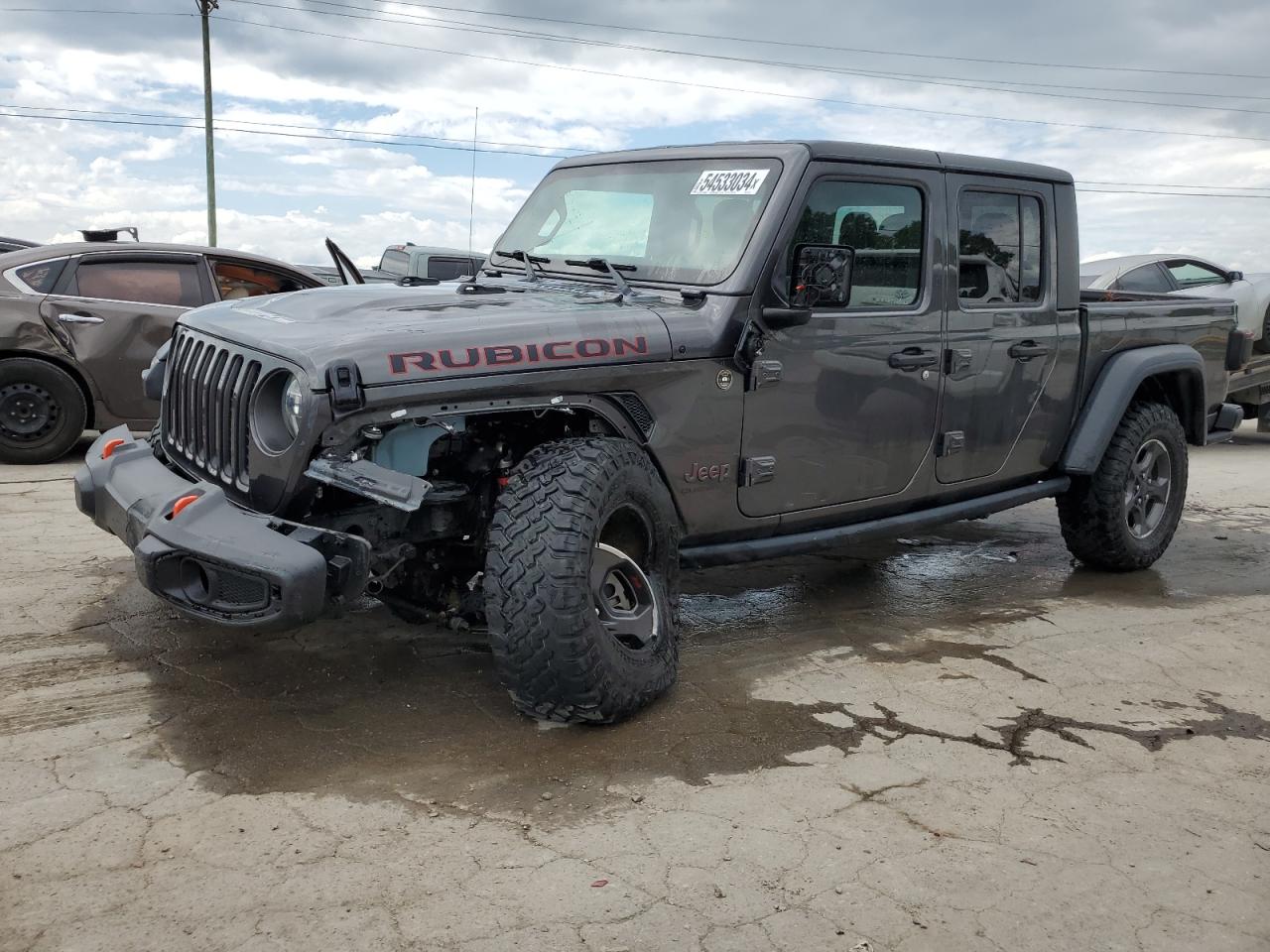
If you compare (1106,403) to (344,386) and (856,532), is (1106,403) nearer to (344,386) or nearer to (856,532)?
(856,532)

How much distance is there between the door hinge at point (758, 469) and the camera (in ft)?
14.4

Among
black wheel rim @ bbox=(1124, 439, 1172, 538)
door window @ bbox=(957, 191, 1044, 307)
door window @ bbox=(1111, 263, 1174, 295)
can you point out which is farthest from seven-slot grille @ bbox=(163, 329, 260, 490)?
door window @ bbox=(1111, 263, 1174, 295)

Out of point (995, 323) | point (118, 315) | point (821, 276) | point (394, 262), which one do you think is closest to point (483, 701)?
point (821, 276)

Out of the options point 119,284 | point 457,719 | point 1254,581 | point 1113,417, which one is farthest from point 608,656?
point 119,284

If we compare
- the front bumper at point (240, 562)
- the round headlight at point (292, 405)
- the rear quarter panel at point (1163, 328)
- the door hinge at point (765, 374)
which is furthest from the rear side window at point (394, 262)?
the front bumper at point (240, 562)

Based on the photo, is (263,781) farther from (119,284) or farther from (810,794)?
(119,284)

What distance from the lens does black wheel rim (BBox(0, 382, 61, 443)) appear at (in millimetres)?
7969

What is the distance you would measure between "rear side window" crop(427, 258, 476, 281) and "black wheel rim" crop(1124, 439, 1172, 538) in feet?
12.0

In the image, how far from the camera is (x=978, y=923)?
280 cm

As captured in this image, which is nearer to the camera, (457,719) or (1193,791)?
(1193,791)

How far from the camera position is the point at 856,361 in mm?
4680

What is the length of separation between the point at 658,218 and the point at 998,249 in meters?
1.75

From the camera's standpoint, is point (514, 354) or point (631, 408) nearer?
point (514, 354)

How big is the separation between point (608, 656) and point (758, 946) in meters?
1.22
